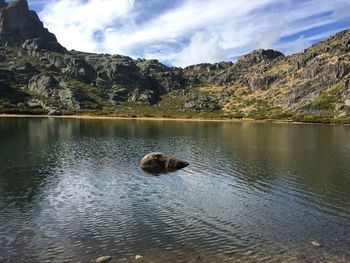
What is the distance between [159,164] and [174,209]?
2296cm

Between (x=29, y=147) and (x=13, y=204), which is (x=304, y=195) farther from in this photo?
(x=29, y=147)

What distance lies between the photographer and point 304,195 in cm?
4719

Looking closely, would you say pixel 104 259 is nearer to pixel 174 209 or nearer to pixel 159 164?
pixel 174 209

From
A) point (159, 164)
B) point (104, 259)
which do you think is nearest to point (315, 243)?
point (104, 259)

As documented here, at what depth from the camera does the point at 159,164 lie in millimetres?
62688

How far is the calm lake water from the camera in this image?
28.9m

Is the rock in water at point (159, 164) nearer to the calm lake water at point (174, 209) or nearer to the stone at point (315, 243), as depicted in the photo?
the calm lake water at point (174, 209)

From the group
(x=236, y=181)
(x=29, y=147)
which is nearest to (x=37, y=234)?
(x=236, y=181)

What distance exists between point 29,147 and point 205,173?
141 feet

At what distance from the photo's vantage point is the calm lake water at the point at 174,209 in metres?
28.9

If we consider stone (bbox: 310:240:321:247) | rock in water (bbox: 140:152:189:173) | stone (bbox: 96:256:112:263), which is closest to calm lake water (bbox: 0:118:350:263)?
stone (bbox: 310:240:321:247)

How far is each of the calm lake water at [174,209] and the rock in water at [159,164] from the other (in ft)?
5.62

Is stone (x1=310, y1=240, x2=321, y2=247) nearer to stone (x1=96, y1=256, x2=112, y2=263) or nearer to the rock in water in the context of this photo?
stone (x1=96, y1=256, x2=112, y2=263)

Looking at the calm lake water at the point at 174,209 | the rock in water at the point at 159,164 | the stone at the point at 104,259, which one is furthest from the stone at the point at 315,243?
the rock in water at the point at 159,164
